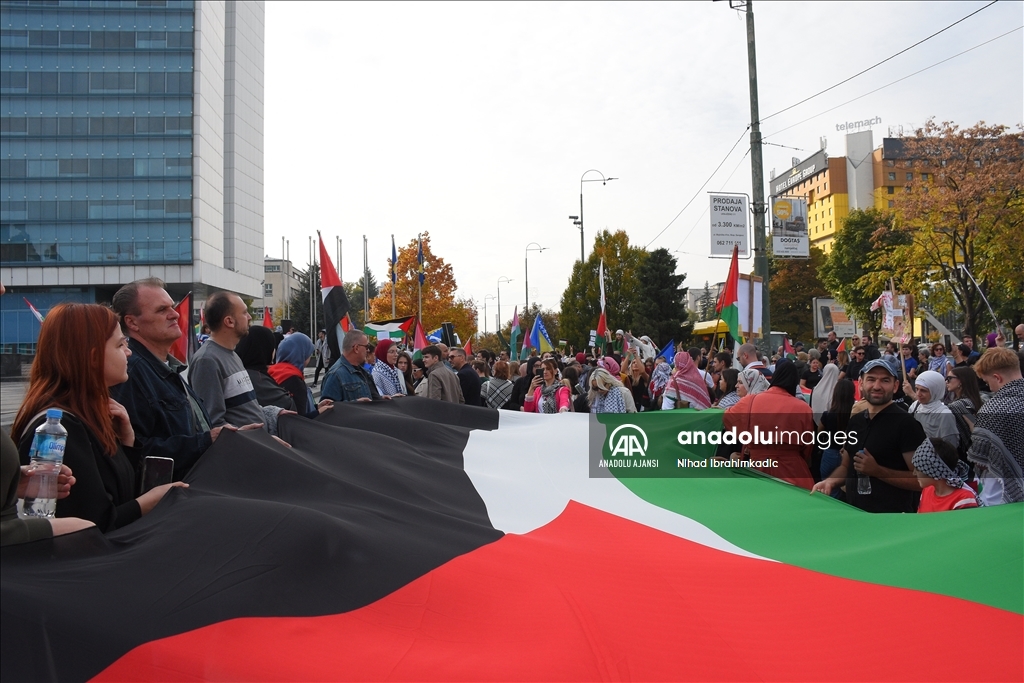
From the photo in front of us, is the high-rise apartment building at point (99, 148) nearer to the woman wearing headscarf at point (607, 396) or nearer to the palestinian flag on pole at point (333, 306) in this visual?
the palestinian flag on pole at point (333, 306)

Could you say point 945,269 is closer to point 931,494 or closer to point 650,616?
point 931,494

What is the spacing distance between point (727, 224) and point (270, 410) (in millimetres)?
14070

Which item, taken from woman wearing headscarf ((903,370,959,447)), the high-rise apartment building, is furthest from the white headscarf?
the high-rise apartment building

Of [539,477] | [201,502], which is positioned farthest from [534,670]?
[539,477]

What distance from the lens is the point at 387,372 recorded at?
11234mm

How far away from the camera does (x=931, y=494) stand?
4.97 m

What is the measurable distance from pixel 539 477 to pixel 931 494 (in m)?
2.64

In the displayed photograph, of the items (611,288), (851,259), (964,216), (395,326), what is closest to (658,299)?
(611,288)

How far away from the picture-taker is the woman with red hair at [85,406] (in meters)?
3.06

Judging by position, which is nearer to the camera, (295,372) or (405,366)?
(295,372)

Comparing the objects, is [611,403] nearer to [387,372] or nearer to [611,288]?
[387,372]

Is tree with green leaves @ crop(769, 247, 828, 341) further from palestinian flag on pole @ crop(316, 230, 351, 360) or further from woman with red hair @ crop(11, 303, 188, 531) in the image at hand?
woman with red hair @ crop(11, 303, 188, 531)

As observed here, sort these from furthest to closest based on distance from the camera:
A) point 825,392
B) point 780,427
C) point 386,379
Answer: point 386,379 → point 825,392 → point 780,427

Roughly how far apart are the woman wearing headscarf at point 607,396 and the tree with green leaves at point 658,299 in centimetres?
5433
